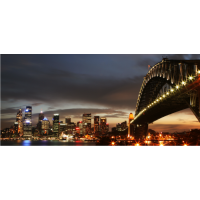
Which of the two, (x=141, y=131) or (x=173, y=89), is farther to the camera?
(x=141, y=131)

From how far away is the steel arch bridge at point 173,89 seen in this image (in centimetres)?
2622

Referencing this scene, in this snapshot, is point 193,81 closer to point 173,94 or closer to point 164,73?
point 173,94

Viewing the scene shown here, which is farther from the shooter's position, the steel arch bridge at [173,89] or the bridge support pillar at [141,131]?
the bridge support pillar at [141,131]

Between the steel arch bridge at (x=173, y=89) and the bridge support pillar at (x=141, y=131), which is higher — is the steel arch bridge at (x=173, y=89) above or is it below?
above

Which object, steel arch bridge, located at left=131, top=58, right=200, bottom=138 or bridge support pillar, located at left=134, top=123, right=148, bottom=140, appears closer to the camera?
steel arch bridge, located at left=131, top=58, right=200, bottom=138

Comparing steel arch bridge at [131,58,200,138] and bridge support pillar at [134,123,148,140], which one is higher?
steel arch bridge at [131,58,200,138]

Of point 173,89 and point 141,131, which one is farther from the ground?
point 173,89

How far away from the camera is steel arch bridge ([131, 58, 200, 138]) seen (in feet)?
86.0

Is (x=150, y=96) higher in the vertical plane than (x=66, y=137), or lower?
higher

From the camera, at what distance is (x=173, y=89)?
30.6 meters
